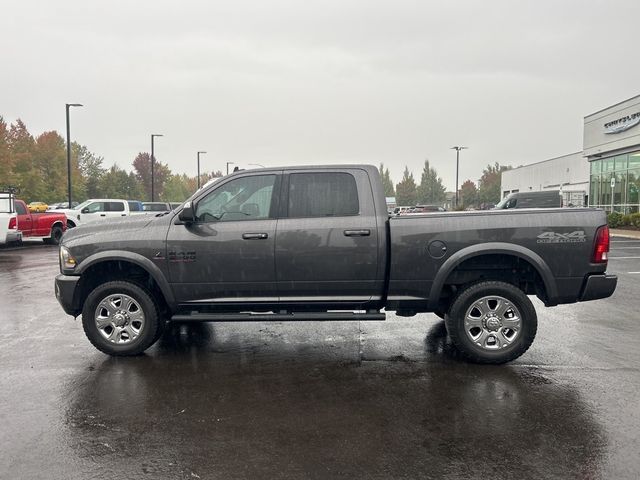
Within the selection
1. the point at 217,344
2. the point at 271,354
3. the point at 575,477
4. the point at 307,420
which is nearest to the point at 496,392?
the point at 575,477

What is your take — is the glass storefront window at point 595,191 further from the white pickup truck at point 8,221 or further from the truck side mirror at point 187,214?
the truck side mirror at point 187,214

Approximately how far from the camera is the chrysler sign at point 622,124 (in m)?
31.1

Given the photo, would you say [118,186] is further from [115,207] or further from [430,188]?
[430,188]

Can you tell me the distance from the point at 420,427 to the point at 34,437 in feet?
9.19

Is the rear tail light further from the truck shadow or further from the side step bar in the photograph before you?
the side step bar

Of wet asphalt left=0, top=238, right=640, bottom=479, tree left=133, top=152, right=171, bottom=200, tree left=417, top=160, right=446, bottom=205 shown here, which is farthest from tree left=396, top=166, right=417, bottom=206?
wet asphalt left=0, top=238, right=640, bottom=479

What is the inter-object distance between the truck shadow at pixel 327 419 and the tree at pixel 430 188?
366ft

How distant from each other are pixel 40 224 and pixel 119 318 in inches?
636

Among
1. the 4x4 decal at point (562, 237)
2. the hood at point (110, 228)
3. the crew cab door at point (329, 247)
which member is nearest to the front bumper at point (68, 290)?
the hood at point (110, 228)

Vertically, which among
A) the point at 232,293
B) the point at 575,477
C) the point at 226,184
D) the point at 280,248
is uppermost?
the point at 226,184

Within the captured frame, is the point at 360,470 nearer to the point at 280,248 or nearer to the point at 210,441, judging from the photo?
the point at 210,441

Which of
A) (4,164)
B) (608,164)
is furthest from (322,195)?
(4,164)

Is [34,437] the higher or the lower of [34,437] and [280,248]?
the lower

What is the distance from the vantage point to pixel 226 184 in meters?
5.58
